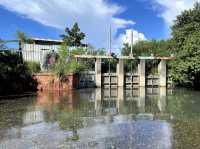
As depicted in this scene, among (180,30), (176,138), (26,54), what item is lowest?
(176,138)

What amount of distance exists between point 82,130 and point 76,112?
4.30 metres

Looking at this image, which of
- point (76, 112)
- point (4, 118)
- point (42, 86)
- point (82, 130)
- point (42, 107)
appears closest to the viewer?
point (82, 130)

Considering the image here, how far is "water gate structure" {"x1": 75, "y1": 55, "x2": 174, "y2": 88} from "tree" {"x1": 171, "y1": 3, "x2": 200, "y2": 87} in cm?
164

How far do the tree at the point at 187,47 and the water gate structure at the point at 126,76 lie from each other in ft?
5.37

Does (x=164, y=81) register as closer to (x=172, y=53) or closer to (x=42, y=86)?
(x=172, y=53)

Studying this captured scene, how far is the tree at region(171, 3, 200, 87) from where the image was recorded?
30.7 meters

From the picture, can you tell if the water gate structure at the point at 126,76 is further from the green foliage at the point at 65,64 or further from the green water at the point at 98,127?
the green water at the point at 98,127

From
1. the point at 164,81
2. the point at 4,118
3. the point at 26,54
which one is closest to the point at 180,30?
the point at 164,81

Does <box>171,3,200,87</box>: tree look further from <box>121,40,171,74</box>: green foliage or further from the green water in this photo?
the green water

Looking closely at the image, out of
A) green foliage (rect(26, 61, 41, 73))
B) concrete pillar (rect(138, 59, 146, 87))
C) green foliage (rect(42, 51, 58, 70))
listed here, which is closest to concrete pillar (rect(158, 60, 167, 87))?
concrete pillar (rect(138, 59, 146, 87))

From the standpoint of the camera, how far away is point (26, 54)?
32.8 metres

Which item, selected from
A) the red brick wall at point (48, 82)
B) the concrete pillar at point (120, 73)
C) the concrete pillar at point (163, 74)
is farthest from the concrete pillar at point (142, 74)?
the red brick wall at point (48, 82)

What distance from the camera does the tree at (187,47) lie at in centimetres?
3066

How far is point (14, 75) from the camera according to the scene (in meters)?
26.4
